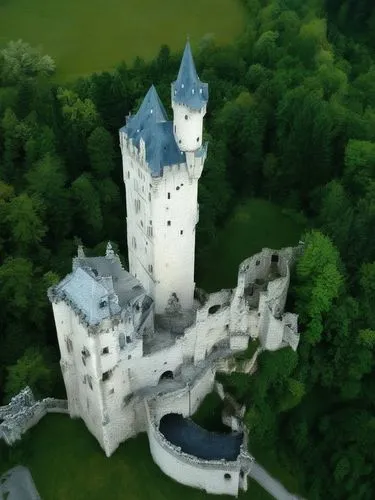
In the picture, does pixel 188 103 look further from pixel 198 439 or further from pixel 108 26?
pixel 108 26

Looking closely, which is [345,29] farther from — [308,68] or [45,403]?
[45,403]

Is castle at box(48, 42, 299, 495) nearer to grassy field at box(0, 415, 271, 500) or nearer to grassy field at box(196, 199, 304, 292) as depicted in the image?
grassy field at box(0, 415, 271, 500)

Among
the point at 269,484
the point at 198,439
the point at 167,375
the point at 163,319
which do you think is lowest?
the point at 269,484

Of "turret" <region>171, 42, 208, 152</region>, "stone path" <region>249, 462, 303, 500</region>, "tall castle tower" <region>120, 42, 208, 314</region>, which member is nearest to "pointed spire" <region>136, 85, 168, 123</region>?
"tall castle tower" <region>120, 42, 208, 314</region>

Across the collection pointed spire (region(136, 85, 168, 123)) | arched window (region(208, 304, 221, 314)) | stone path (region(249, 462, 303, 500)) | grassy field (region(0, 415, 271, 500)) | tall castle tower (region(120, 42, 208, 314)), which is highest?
pointed spire (region(136, 85, 168, 123))

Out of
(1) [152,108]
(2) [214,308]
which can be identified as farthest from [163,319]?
(1) [152,108]
